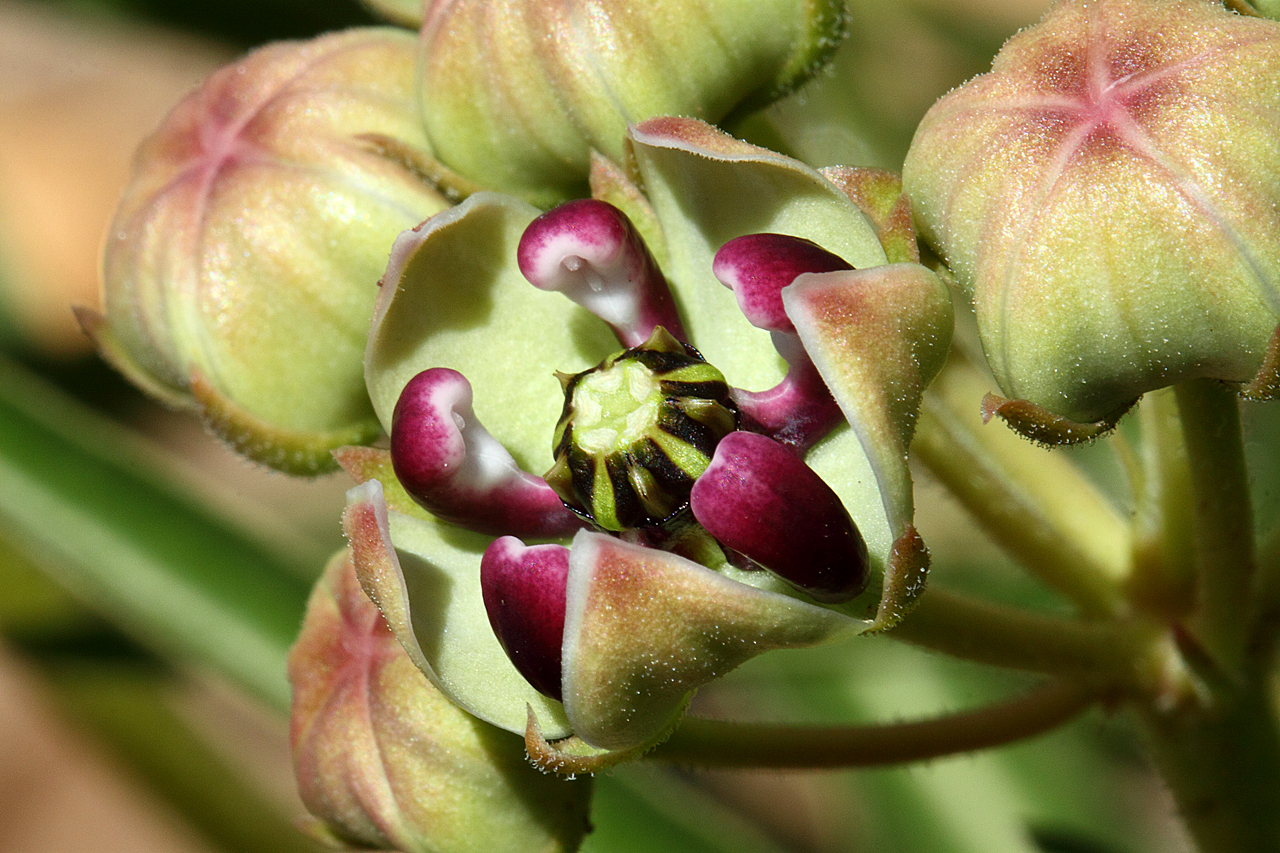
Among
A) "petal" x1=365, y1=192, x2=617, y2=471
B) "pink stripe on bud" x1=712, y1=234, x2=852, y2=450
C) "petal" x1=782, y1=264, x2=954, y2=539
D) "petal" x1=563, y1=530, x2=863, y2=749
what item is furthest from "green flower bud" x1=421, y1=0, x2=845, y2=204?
"petal" x1=563, y1=530, x2=863, y2=749

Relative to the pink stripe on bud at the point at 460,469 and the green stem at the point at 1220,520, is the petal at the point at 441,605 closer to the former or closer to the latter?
the pink stripe on bud at the point at 460,469

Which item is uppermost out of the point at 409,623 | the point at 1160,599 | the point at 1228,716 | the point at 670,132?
the point at 670,132

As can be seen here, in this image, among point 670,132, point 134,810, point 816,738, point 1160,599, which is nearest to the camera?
point 670,132

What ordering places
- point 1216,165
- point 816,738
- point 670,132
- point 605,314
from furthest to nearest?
point 816,738, point 605,314, point 670,132, point 1216,165

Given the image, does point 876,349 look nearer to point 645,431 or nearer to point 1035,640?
point 645,431

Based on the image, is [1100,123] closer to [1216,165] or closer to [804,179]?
[1216,165]

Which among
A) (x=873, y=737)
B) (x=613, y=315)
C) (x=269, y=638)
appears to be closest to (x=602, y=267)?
(x=613, y=315)

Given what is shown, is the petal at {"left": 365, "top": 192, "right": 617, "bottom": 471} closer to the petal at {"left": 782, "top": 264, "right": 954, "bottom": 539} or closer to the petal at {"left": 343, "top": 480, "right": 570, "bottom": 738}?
the petal at {"left": 343, "top": 480, "right": 570, "bottom": 738}

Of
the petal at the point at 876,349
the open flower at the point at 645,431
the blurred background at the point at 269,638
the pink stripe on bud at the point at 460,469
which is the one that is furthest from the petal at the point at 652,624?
the blurred background at the point at 269,638

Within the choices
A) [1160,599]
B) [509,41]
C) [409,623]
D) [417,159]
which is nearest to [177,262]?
[417,159]
